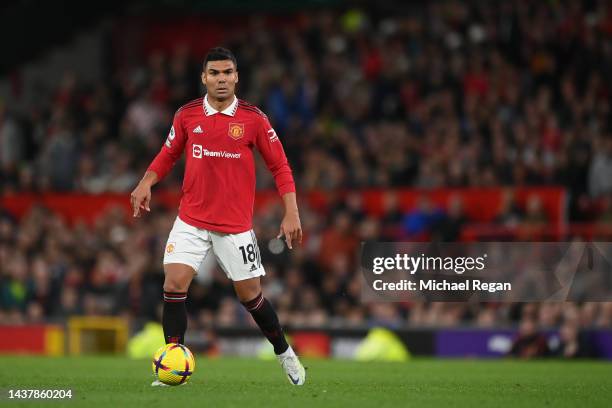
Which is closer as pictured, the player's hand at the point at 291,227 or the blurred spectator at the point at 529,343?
the player's hand at the point at 291,227

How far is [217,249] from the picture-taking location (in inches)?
374

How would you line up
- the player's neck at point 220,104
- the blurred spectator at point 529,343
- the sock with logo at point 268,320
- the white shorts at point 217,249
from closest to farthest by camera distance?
the white shorts at point 217,249 → the player's neck at point 220,104 → the sock with logo at point 268,320 → the blurred spectator at point 529,343

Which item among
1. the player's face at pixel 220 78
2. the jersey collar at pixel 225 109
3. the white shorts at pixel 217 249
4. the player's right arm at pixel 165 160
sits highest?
the player's face at pixel 220 78

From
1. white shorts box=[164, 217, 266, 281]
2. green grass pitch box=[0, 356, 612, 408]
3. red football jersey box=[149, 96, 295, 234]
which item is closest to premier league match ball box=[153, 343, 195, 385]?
green grass pitch box=[0, 356, 612, 408]

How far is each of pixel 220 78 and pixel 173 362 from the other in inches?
84.5

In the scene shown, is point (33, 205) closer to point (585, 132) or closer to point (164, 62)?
point (164, 62)

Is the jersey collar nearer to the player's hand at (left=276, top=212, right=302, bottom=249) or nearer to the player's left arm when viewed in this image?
the player's left arm

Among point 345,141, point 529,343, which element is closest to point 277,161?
point 529,343

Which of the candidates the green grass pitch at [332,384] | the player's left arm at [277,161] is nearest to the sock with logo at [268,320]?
the green grass pitch at [332,384]

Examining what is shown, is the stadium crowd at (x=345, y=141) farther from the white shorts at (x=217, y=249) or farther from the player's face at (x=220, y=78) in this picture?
the player's face at (x=220, y=78)

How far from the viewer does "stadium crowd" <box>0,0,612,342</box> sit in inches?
739

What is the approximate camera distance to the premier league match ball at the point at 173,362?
29.9ft

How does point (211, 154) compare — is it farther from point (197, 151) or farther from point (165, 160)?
point (165, 160)

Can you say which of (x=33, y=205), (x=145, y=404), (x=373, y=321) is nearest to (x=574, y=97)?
(x=373, y=321)
